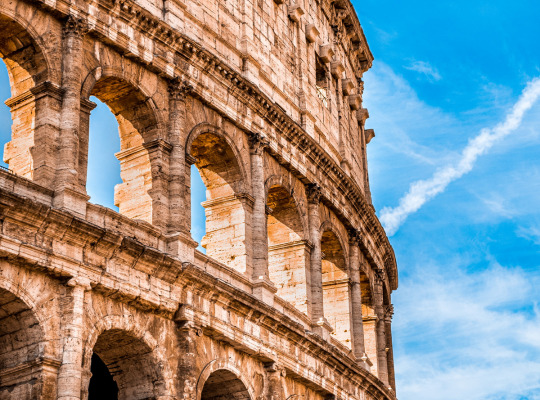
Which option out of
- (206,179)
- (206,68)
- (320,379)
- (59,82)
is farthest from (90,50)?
(320,379)

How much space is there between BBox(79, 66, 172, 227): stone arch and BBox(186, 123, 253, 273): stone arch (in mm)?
1716

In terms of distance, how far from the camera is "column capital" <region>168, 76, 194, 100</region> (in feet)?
71.5

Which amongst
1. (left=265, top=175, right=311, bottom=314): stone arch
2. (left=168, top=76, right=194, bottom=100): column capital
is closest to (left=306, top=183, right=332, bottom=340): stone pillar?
(left=265, top=175, right=311, bottom=314): stone arch

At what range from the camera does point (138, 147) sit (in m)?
21.3

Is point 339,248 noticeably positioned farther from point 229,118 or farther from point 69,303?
point 69,303

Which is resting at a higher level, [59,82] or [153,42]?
[153,42]

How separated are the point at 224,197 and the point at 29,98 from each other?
18.8 feet

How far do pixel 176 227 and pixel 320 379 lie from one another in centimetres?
574

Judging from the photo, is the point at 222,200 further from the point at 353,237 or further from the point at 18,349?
the point at 18,349

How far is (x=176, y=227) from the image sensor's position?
20.6m

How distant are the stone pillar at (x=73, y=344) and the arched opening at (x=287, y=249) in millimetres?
8143

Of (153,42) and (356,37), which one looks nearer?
(153,42)

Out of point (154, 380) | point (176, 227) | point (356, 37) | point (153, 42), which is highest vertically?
point (356, 37)

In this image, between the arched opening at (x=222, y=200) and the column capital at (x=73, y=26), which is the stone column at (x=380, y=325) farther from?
the column capital at (x=73, y=26)
